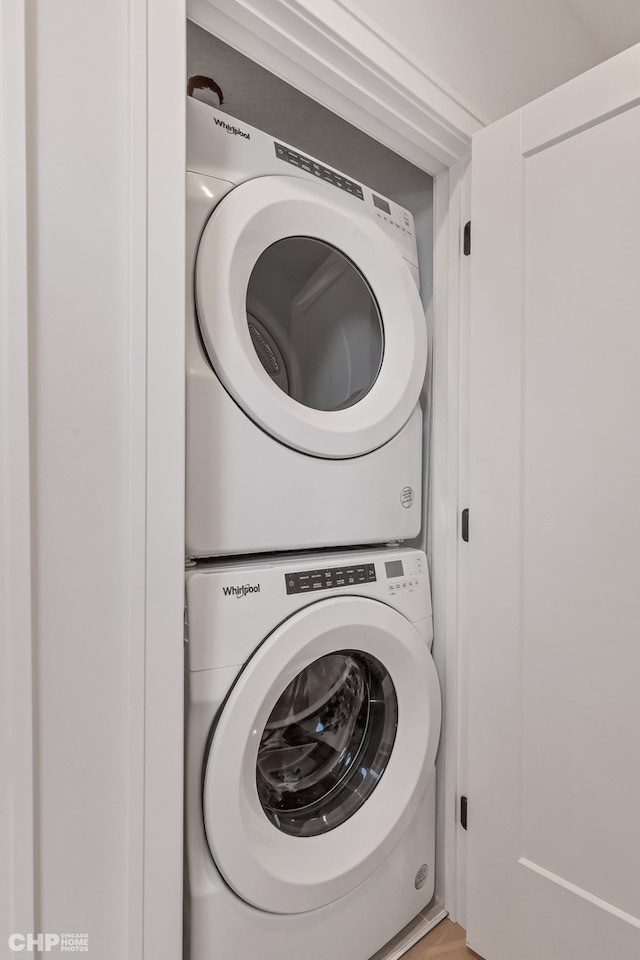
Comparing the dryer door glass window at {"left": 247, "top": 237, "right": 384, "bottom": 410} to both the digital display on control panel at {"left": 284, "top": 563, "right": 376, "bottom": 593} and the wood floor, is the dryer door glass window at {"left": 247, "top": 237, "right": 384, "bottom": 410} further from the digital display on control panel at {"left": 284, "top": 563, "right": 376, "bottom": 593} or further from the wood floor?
the wood floor

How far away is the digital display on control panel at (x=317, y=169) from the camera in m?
1.11

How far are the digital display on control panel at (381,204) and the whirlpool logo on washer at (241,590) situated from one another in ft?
3.02

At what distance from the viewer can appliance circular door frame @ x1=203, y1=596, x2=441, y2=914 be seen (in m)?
0.93

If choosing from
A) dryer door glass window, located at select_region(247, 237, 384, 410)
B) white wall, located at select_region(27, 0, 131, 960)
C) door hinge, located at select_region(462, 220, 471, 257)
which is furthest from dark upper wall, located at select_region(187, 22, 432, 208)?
white wall, located at select_region(27, 0, 131, 960)

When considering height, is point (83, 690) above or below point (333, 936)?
above

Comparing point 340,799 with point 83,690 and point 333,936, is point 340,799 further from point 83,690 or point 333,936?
point 83,690

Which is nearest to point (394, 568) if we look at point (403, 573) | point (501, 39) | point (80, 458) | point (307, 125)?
point (403, 573)

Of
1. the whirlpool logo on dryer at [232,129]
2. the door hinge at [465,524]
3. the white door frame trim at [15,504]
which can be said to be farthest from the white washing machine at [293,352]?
the white door frame trim at [15,504]

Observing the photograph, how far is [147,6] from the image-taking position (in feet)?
2.60

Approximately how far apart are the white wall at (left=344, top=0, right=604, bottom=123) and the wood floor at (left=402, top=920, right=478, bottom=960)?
1.94m

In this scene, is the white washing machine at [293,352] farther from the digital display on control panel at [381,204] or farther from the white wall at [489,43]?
the white wall at [489,43]

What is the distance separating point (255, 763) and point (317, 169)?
120 centimetres

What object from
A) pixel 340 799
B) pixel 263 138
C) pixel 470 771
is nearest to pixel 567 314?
pixel 263 138

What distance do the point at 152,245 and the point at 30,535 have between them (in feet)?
1.46
